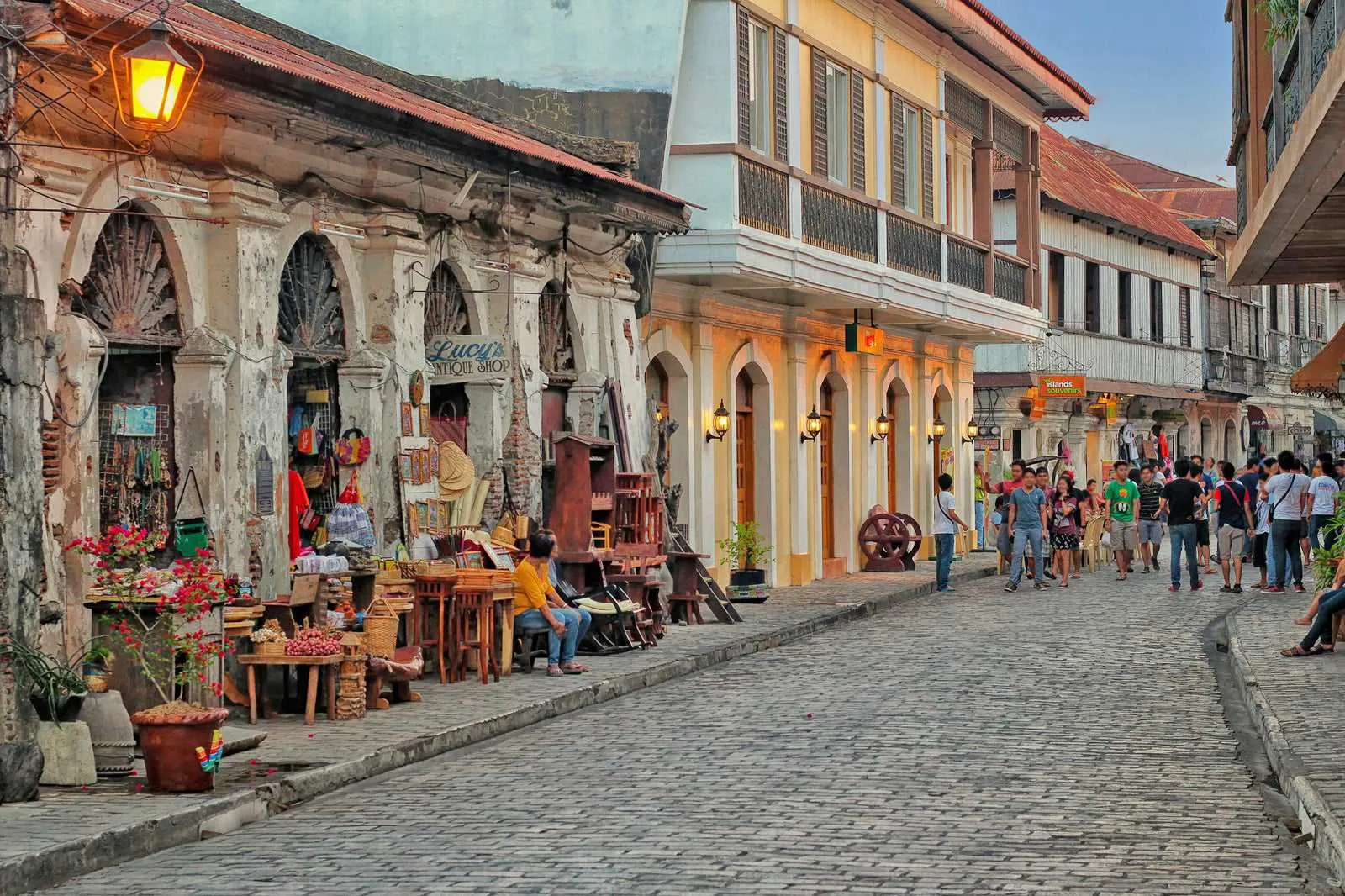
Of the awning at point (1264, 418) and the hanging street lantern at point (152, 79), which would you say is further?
the awning at point (1264, 418)

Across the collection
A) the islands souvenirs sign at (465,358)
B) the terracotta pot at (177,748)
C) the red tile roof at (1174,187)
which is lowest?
the terracotta pot at (177,748)

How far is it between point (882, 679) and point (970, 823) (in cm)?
619

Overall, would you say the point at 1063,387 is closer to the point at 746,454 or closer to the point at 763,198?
the point at 746,454

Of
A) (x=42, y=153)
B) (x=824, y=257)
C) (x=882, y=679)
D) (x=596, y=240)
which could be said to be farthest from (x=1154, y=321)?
(x=42, y=153)

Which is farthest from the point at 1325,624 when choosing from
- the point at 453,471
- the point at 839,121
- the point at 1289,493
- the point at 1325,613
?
the point at 839,121

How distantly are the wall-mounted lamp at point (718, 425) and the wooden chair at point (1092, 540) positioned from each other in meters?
9.00

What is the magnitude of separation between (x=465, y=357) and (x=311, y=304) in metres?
1.77

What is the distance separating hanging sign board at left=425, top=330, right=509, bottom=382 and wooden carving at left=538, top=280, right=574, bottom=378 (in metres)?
2.29

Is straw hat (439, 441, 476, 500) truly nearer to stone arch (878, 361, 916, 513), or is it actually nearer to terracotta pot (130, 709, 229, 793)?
terracotta pot (130, 709, 229, 793)

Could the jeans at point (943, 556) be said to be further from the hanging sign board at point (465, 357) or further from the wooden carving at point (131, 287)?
the wooden carving at point (131, 287)

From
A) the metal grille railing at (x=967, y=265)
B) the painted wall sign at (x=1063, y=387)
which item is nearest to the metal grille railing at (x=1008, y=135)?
the metal grille railing at (x=967, y=265)

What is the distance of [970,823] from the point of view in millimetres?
8789

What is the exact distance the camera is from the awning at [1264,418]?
56.9 metres

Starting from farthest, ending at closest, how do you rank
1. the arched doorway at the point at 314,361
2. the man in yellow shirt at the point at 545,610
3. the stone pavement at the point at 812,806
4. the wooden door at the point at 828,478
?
the wooden door at the point at 828,478
the man in yellow shirt at the point at 545,610
the arched doorway at the point at 314,361
the stone pavement at the point at 812,806
